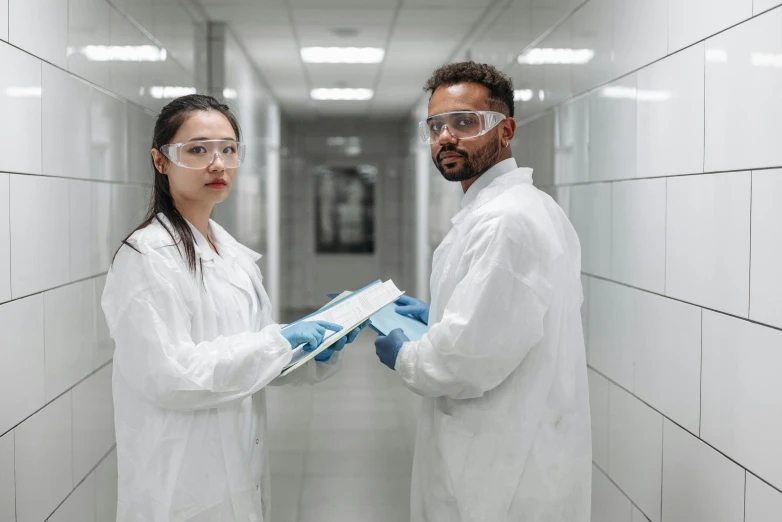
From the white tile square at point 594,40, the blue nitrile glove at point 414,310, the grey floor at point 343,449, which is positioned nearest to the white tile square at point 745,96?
the white tile square at point 594,40

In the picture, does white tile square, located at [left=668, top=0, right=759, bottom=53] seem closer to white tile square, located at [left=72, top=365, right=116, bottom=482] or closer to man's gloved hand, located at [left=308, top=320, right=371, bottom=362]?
man's gloved hand, located at [left=308, top=320, right=371, bottom=362]

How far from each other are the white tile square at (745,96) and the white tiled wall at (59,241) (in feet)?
4.74

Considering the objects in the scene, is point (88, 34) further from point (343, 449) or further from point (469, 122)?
point (343, 449)

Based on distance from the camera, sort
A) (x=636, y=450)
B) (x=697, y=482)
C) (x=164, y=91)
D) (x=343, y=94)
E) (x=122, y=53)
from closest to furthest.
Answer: (x=697, y=482) < (x=636, y=450) < (x=122, y=53) < (x=164, y=91) < (x=343, y=94)

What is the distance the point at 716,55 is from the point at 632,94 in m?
0.50

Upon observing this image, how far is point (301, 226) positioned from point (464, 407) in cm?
864

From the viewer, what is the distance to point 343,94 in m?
7.75

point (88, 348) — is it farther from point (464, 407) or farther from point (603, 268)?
point (603, 268)

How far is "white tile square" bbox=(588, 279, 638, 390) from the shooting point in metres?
2.07

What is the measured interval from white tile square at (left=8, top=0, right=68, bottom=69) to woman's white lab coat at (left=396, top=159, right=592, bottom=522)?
1142mm

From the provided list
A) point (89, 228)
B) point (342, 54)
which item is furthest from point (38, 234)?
point (342, 54)

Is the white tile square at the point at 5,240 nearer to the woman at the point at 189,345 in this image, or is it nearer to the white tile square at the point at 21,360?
the white tile square at the point at 21,360

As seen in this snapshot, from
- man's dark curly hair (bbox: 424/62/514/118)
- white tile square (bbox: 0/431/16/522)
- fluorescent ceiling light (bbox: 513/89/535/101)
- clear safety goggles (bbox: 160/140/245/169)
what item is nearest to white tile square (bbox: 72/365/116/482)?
white tile square (bbox: 0/431/16/522)

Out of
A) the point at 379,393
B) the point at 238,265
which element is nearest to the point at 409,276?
the point at 379,393
